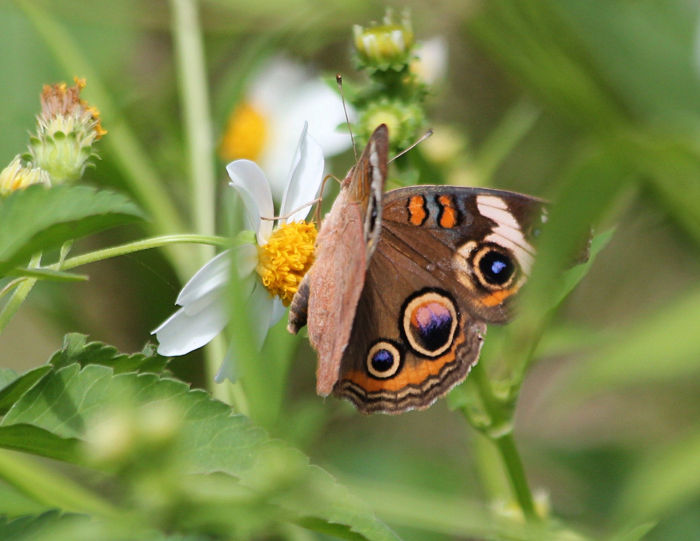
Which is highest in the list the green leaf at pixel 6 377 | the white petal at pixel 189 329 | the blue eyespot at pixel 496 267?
the blue eyespot at pixel 496 267

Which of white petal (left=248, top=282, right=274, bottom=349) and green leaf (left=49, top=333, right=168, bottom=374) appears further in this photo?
white petal (left=248, top=282, right=274, bottom=349)

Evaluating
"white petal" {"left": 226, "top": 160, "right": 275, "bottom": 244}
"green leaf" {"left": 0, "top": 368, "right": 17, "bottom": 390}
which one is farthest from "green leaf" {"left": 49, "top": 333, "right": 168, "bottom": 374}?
"white petal" {"left": 226, "top": 160, "right": 275, "bottom": 244}

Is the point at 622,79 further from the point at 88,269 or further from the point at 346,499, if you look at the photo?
the point at 88,269

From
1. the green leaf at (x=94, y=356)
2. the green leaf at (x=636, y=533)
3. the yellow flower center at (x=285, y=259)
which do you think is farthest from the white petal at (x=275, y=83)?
the green leaf at (x=636, y=533)

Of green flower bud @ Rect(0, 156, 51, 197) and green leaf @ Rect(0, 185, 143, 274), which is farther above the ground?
green flower bud @ Rect(0, 156, 51, 197)

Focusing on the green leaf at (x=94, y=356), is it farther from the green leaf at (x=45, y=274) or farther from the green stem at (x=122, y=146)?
the green stem at (x=122, y=146)

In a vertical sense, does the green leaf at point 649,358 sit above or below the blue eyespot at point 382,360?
below

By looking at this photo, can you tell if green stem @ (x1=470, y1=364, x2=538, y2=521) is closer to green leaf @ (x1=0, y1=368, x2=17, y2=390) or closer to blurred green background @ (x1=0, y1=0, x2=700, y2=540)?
blurred green background @ (x1=0, y1=0, x2=700, y2=540)
